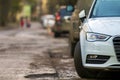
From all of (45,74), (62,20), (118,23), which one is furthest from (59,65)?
(62,20)

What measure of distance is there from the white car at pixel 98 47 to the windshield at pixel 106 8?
15cm

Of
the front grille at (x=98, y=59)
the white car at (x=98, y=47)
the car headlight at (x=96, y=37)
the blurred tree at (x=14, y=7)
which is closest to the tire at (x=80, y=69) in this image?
the white car at (x=98, y=47)

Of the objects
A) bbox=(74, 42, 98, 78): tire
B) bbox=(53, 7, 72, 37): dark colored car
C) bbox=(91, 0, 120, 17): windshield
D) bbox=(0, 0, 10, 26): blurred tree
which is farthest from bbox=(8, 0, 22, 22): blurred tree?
bbox=(74, 42, 98, 78): tire

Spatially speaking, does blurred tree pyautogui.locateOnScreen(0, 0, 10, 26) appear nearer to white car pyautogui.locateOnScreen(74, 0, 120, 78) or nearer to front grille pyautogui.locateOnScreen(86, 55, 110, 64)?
white car pyautogui.locateOnScreen(74, 0, 120, 78)

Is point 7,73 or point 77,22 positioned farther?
point 77,22

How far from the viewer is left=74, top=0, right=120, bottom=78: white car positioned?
834 cm

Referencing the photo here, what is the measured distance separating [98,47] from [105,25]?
21.7 inches

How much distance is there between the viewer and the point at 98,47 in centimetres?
841

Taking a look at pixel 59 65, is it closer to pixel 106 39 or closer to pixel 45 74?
pixel 45 74

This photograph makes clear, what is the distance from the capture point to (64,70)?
34.8 ft

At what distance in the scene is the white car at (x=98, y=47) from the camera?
8336 millimetres

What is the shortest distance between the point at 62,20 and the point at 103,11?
15.6 meters

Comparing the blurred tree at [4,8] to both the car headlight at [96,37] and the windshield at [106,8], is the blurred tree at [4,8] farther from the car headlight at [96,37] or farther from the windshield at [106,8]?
the car headlight at [96,37]

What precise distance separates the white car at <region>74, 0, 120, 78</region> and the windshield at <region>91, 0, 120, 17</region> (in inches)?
5.9
